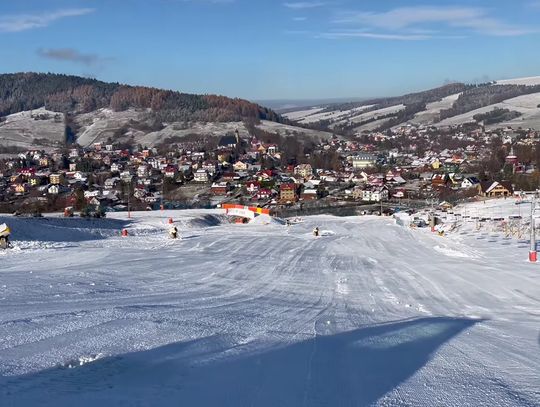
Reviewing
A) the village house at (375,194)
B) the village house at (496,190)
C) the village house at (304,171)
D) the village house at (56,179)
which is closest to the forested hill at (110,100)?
the village house at (304,171)

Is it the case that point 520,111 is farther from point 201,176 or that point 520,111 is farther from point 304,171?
point 201,176

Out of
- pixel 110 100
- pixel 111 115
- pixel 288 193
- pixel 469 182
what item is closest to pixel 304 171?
pixel 288 193

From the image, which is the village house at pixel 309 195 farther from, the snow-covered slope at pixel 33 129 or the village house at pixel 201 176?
the snow-covered slope at pixel 33 129

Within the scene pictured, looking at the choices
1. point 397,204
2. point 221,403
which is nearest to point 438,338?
point 221,403

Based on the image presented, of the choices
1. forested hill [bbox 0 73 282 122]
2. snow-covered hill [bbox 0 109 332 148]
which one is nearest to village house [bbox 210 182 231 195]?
snow-covered hill [bbox 0 109 332 148]

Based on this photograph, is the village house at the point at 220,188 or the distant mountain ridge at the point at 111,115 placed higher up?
the distant mountain ridge at the point at 111,115

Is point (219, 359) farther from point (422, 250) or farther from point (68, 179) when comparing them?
point (68, 179)
